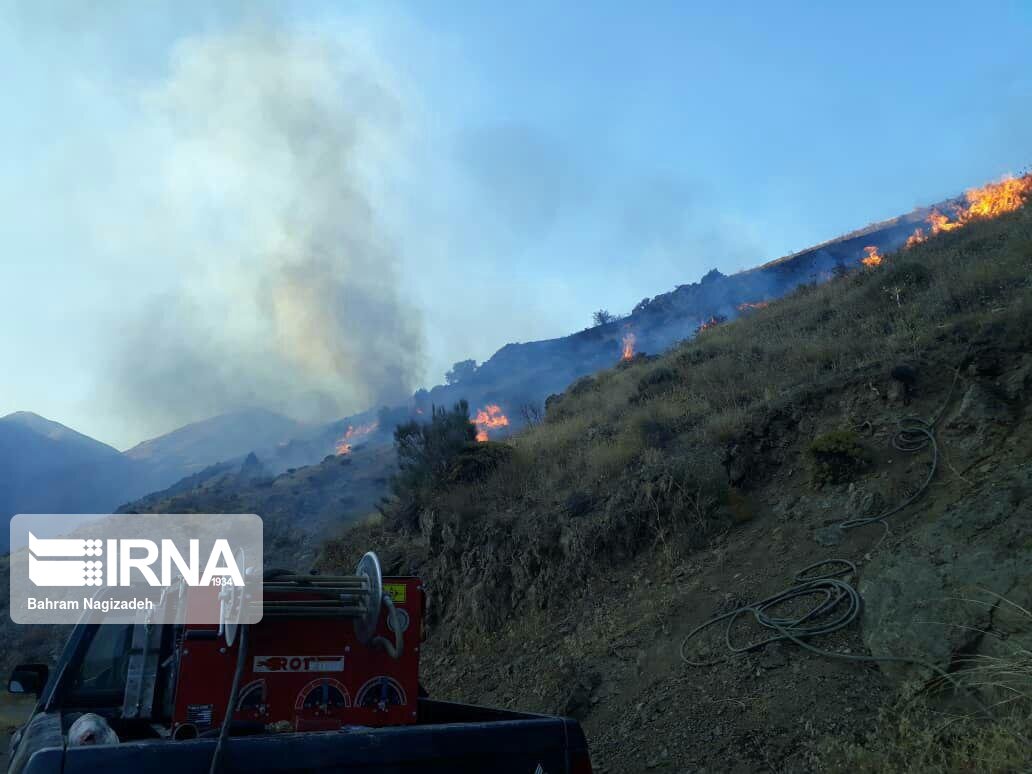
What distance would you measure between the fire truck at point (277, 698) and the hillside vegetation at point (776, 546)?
2.41 meters

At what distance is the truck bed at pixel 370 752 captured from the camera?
237 cm

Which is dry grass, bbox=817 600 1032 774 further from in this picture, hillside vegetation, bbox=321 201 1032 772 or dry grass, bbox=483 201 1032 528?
dry grass, bbox=483 201 1032 528

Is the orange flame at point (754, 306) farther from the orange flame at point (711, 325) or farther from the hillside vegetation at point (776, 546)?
the hillside vegetation at point (776, 546)

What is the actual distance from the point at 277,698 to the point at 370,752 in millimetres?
1151

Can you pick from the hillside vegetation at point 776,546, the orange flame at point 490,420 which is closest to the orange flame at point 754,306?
the hillside vegetation at point 776,546

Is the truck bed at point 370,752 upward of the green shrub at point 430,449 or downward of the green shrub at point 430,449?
downward

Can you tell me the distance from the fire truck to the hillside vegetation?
7.91ft

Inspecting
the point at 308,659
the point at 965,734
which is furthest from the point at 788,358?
the point at 308,659

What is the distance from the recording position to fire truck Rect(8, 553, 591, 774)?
2592 mm

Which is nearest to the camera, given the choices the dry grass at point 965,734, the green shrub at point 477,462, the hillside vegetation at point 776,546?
the dry grass at point 965,734

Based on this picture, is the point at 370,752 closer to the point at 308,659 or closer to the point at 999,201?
the point at 308,659

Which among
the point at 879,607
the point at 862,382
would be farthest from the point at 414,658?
the point at 862,382

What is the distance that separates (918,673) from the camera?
496 cm

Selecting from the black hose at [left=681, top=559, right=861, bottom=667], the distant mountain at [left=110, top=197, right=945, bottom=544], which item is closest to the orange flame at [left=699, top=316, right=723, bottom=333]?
the distant mountain at [left=110, top=197, right=945, bottom=544]
